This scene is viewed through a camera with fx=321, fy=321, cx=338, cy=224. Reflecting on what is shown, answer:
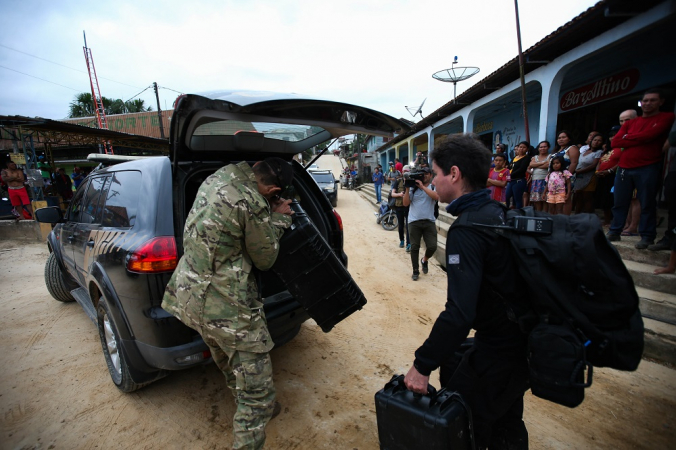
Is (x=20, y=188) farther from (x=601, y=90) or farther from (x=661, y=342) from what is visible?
(x=601, y=90)

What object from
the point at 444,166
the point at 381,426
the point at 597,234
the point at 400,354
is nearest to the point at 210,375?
the point at 400,354

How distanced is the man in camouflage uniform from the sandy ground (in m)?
0.56

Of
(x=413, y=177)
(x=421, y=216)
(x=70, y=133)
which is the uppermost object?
(x=70, y=133)

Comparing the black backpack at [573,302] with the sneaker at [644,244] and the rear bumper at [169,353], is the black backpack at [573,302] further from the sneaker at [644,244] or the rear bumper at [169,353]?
the sneaker at [644,244]

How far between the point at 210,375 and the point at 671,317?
14.3ft

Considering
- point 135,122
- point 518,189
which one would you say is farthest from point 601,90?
point 135,122

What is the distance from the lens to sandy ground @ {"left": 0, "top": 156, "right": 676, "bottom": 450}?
218 cm

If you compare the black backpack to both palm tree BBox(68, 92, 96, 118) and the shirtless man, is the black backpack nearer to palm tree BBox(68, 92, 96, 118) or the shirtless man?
the shirtless man

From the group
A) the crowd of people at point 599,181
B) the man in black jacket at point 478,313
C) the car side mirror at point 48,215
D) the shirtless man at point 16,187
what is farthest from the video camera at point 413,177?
the shirtless man at point 16,187

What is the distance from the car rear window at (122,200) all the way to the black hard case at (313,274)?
1.18m

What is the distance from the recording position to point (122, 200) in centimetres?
258

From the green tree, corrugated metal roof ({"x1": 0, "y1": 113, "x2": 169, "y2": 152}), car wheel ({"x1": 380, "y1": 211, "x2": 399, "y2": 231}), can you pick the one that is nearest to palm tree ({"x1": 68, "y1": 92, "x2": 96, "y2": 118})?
the green tree

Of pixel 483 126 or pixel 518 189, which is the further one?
pixel 483 126

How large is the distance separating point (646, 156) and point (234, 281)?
16.4ft
